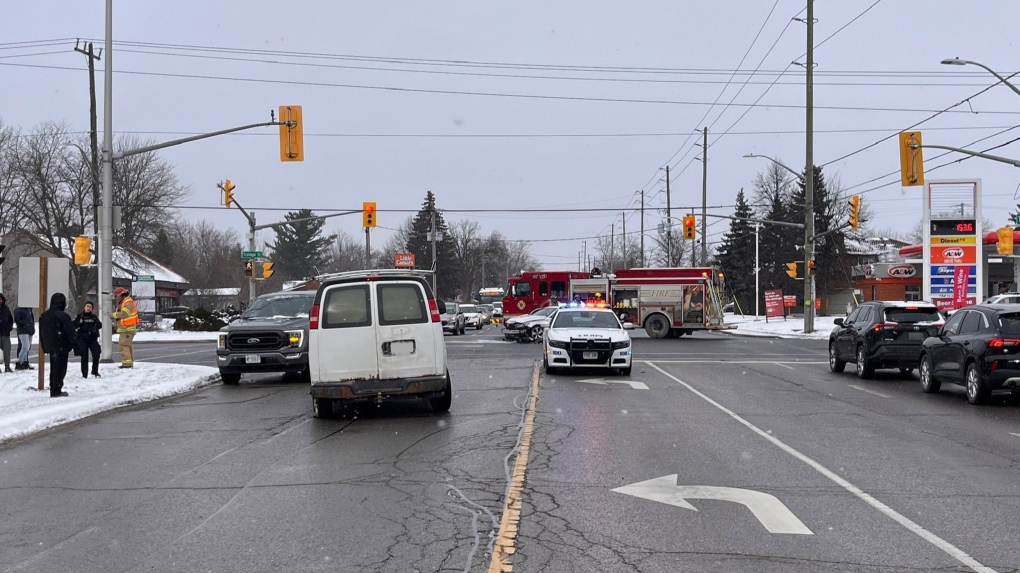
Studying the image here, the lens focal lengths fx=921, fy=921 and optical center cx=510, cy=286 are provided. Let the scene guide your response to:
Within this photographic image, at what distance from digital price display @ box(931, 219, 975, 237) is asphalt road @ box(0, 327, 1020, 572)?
26.2m

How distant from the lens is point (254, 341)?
18453 millimetres

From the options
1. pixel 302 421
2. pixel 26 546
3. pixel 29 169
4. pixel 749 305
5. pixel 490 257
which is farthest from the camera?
pixel 490 257

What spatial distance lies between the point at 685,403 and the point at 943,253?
28949mm

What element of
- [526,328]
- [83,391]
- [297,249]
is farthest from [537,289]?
[297,249]

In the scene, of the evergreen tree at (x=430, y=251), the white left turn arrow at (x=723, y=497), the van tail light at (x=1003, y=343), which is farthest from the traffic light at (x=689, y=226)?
the evergreen tree at (x=430, y=251)

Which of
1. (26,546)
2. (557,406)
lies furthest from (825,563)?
(557,406)

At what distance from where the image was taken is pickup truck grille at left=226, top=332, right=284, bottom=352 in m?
18.3

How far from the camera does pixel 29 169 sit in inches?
1818

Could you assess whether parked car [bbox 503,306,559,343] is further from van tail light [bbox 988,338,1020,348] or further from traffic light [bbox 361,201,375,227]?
van tail light [bbox 988,338,1020,348]

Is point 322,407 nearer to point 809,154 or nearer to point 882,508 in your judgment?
point 882,508

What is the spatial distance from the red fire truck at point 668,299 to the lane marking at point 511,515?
27.4m

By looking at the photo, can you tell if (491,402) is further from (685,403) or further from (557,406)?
(685,403)

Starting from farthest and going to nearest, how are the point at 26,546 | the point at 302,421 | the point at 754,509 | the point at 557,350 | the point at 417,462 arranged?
the point at 557,350 < the point at 302,421 < the point at 417,462 < the point at 754,509 < the point at 26,546

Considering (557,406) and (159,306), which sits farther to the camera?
(159,306)
